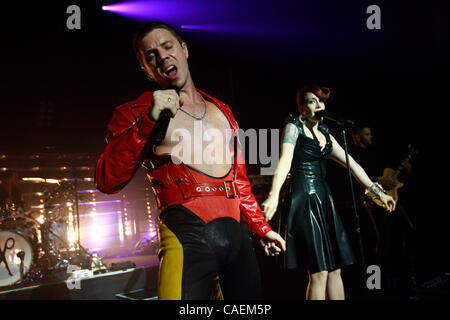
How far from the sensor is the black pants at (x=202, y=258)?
1.46m

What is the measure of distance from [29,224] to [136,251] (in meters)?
6.29

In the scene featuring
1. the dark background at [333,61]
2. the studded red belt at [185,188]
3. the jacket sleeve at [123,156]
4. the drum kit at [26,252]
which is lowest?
the drum kit at [26,252]

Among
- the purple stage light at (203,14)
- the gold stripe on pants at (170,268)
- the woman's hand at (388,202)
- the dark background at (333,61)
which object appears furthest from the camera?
the purple stage light at (203,14)

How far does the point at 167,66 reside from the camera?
1.84m

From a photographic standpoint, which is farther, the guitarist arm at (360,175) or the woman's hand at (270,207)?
the guitarist arm at (360,175)

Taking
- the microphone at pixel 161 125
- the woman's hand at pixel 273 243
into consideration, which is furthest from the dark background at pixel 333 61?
the microphone at pixel 161 125

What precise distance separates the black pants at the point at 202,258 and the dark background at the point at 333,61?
4.50 meters

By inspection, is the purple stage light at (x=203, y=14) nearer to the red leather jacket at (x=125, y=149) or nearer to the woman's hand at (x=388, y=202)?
the woman's hand at (x=388, y=202)

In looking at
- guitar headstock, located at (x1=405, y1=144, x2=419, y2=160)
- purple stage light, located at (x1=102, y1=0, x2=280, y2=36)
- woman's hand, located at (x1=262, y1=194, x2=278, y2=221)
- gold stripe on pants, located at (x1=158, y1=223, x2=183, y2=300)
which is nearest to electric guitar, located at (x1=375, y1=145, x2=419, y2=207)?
guitar headstock, located at (x1=405, y1=144, x2=419, y2=160)

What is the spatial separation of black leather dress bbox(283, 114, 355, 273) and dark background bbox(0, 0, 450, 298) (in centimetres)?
303

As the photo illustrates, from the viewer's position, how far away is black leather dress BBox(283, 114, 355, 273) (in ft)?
9.04

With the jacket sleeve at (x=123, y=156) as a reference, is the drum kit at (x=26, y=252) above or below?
below

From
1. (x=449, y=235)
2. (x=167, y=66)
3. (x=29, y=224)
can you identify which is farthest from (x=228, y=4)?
(x=29, y=224)

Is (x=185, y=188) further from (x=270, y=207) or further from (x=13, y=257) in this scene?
(x=13, y=257)
